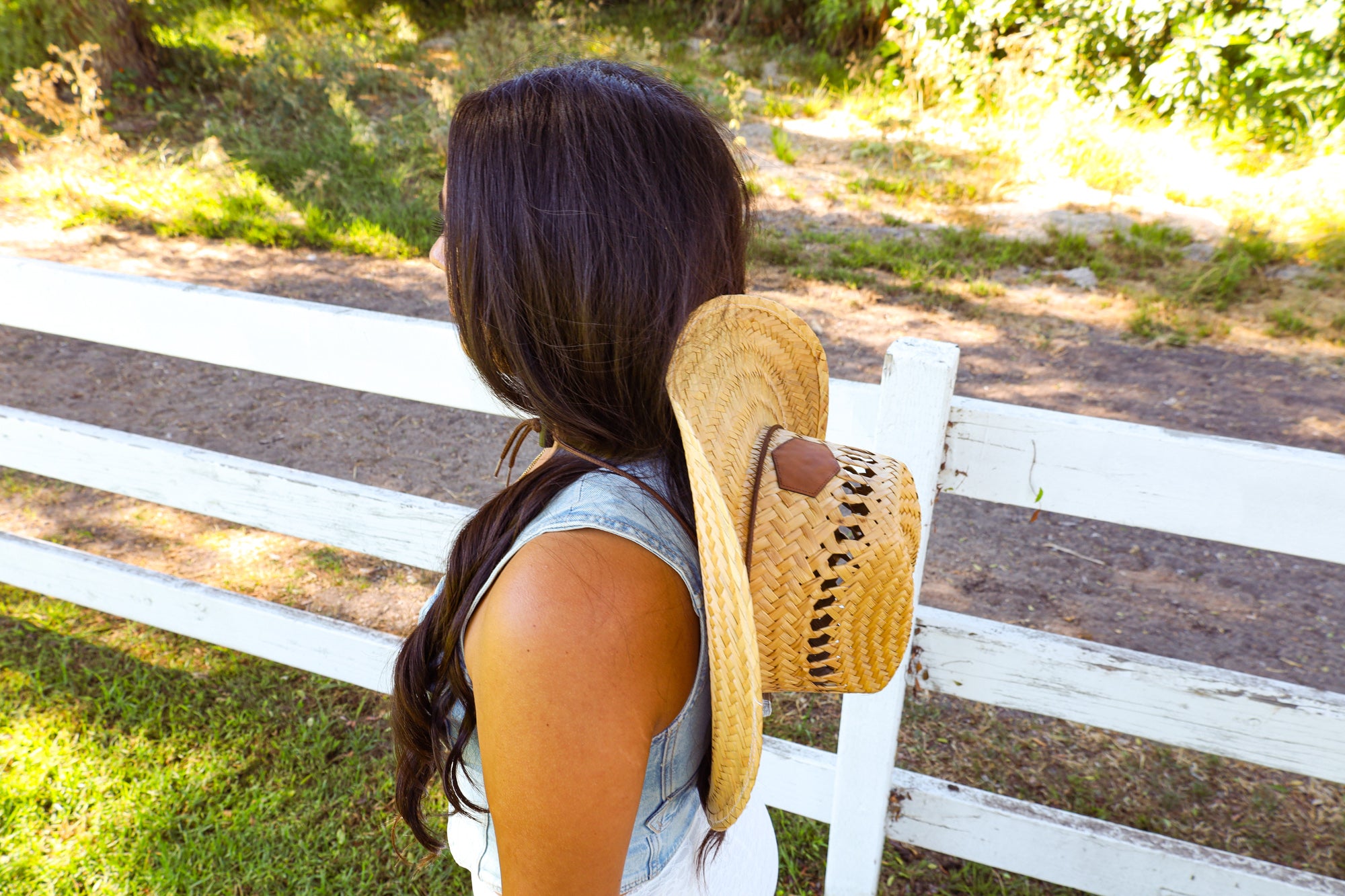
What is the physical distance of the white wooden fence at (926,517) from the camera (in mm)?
1464

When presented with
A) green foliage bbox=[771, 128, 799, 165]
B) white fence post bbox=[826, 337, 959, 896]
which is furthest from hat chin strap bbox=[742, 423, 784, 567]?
green foliage bbox=[771, 128, 799, 165]

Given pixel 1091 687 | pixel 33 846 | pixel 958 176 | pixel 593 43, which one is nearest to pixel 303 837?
pixel 33 846

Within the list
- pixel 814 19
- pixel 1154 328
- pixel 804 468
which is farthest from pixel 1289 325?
pixel 814 19

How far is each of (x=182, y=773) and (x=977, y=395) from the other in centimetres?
350

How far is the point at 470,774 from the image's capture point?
3.58 feet

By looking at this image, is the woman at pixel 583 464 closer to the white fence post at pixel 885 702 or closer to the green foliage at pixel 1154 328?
the white fence post at pixel 885 702

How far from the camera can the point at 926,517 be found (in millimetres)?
1631

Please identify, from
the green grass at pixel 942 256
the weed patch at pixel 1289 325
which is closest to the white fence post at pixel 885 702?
the green grass at pixel 942 256

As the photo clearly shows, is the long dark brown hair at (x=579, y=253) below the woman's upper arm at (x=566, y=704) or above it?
above

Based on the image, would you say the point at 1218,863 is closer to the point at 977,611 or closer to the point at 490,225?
the point at 977,611

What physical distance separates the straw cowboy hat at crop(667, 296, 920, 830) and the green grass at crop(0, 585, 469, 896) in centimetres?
163

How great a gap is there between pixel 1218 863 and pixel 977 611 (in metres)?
1.37

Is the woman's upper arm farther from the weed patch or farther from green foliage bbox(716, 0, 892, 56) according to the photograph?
green foliage bbox(716, 0, 892, 56)

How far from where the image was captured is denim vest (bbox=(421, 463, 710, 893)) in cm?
86
